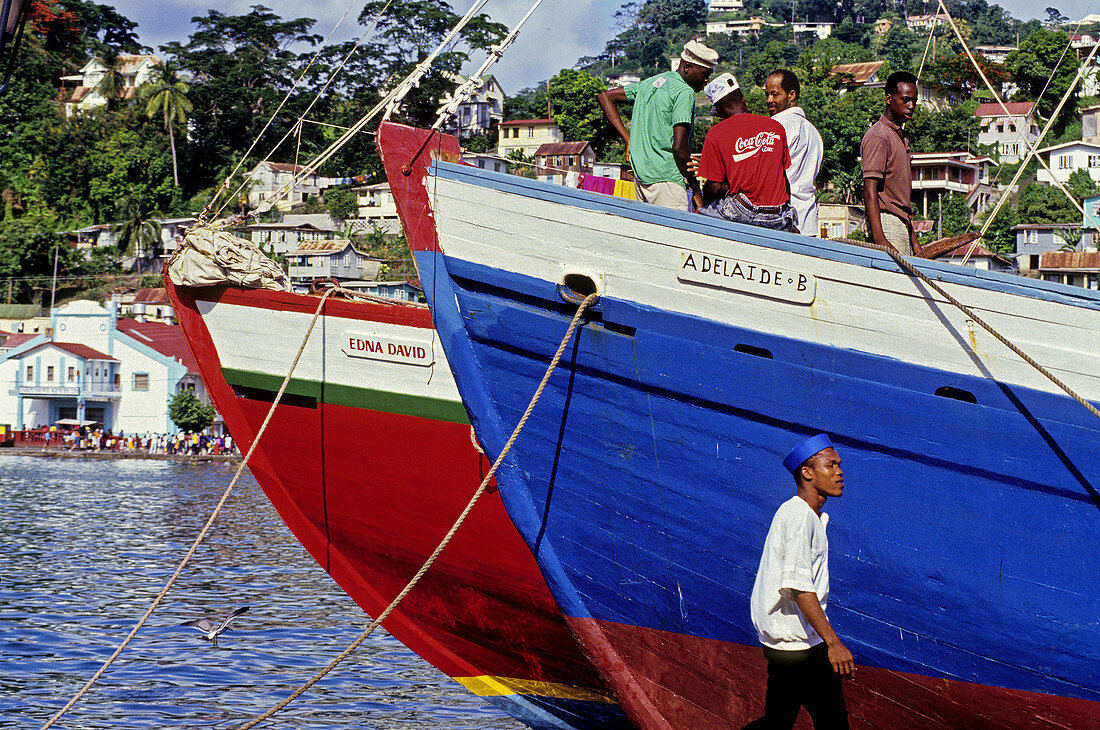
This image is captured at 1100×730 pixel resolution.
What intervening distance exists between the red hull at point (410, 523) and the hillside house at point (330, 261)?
58.8 m

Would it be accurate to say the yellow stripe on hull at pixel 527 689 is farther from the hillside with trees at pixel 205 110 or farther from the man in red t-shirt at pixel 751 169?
the hillside with trees at pixel 205 110

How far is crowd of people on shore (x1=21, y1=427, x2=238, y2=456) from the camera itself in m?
59.0

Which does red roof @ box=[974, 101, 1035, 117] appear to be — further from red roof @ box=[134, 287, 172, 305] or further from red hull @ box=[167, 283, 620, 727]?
red hull @ box=[167, 283, 620, 727]

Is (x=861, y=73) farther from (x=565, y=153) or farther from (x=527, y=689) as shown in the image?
(x=527, y=689)

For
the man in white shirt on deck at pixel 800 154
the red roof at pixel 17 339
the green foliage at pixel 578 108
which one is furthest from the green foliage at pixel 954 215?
the man in white shirt on deck at pixel 800 154

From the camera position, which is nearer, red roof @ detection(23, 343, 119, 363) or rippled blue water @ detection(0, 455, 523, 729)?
rippled blue water @ detection(0, 455, 523, 729)

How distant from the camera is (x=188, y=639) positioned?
15922 mm

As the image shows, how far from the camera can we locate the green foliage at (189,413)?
59.9m

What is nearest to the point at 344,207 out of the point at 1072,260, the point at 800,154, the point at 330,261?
the point at 330,261

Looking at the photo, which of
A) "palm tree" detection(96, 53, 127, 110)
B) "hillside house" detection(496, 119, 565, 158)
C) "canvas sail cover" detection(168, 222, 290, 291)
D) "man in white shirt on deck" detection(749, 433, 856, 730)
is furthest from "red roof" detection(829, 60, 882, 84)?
"man in white shirt on deck" detection(749, 433, 856, 730)

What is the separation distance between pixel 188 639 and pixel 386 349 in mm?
8311

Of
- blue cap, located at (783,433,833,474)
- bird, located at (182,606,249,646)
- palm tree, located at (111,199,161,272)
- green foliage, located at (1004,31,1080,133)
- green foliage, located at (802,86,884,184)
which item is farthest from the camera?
palm tree, located at (111,199,161,272)

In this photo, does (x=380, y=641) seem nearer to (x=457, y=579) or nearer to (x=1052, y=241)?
(x=457, y=579)

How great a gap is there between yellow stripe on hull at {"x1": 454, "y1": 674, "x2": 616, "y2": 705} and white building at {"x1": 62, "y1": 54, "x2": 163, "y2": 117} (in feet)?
300
